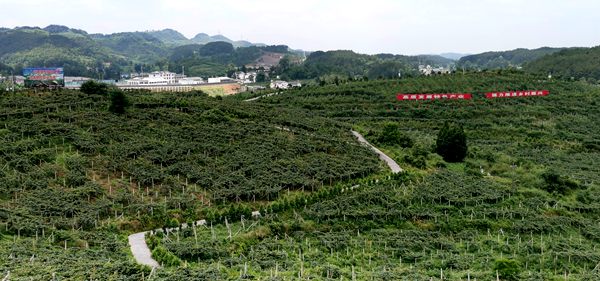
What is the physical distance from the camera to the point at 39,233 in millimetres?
27578

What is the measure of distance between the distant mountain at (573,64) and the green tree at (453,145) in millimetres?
112382

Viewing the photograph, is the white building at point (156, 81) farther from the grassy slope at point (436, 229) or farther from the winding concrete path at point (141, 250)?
the winding concrete path at point (141, 250)

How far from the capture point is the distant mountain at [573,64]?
519ft

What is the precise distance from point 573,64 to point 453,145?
446ft

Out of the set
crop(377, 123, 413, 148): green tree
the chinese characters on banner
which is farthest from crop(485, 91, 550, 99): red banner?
crop(377, 123, 413, 148): green tree

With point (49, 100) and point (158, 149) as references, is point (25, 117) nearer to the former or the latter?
point (49, 100)

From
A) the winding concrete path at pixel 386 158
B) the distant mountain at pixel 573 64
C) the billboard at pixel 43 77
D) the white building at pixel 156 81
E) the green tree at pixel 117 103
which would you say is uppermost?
the distant mountain at pixel 573 64

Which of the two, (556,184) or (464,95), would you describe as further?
(464,95)

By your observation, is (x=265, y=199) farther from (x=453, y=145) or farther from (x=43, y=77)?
(x=43, y=77)

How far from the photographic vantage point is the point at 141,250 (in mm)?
27094

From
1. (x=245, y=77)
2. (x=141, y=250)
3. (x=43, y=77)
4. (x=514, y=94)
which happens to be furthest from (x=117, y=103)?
(x=245, y=77)

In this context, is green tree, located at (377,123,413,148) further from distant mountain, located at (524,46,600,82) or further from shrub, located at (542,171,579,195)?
distant mountain, located at (524,46,600,82)

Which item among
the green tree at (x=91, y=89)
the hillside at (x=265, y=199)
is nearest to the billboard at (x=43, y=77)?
the green tree at (x=91, y=89)

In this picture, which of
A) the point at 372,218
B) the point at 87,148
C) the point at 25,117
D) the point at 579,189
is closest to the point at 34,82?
the point at 25,117
